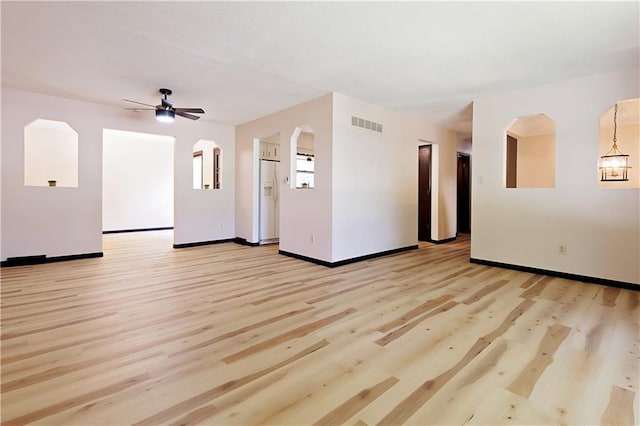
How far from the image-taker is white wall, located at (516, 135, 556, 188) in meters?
7.05

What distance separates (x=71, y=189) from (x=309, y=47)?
4.79 m

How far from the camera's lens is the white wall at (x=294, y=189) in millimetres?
4879

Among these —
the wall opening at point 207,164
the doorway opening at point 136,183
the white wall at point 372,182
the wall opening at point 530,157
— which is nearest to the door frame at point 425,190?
the white wall at point 372,182

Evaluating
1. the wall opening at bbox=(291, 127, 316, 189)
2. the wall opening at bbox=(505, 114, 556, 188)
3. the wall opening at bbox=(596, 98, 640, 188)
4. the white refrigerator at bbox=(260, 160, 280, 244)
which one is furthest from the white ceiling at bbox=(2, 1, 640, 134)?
the wall opening at bbox=(505, 114, 556, 188)

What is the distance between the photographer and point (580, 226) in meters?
4.09

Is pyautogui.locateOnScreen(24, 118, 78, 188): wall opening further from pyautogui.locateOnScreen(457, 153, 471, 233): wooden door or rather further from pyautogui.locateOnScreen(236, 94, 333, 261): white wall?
pyautogui.locateOnScreen(457, 153, 471, 233): wooden door

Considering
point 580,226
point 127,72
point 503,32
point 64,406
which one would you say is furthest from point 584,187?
point 127,72

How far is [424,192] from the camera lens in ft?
24.5

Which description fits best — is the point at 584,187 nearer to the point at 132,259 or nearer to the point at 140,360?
the point at 140,360

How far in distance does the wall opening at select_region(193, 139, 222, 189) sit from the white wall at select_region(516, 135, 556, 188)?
793cm

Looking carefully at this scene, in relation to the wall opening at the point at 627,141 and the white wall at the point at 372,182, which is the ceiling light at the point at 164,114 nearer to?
the white wall at the point at 372,182

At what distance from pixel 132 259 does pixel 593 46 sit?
6.99m

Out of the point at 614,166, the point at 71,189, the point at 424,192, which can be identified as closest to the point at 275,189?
the point at 424,192

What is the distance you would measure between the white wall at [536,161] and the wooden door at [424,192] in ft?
7.57
